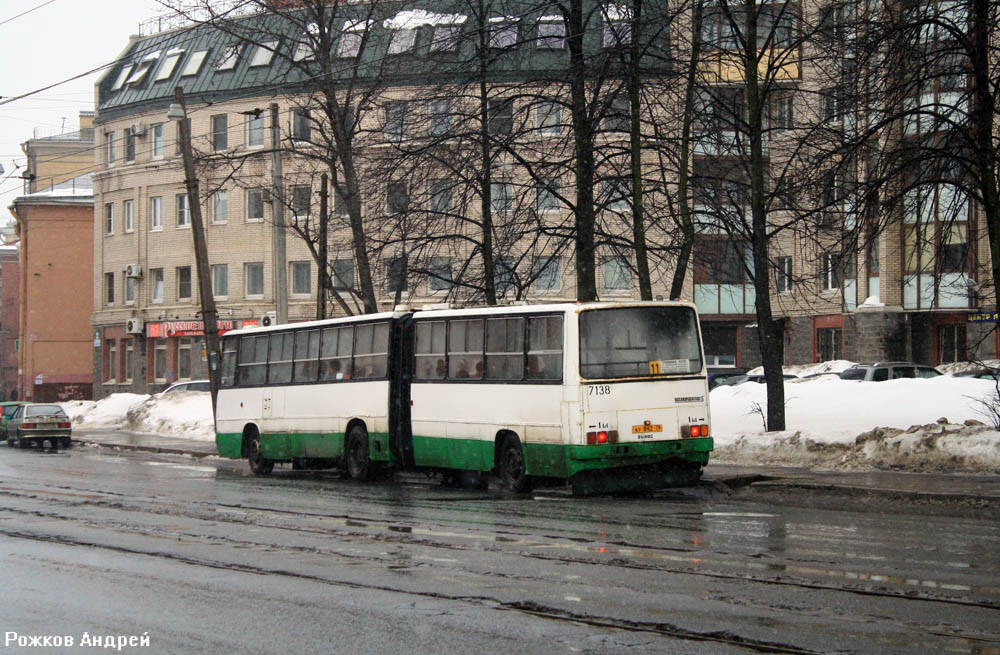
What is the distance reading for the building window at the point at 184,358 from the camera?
200 ft

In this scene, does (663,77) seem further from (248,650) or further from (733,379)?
(733,379)

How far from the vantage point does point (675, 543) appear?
1184cm

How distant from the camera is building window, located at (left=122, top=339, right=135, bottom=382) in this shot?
208 ft

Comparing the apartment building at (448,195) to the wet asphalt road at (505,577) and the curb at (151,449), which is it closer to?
the curb at (151,449)

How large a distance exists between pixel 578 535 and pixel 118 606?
5346mm

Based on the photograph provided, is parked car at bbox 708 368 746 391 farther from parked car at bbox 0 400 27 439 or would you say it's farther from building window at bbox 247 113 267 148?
building window at bbox 247 113 267 148

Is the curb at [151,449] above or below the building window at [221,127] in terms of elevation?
below

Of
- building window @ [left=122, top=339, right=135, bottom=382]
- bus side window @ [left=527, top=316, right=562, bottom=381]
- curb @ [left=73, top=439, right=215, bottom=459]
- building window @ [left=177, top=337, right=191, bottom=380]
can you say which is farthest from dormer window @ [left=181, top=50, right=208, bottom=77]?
bus side window @ [left=527, top=316, right=562, bottom=381]

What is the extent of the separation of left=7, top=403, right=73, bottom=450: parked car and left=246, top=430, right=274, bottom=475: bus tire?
15.1 meters

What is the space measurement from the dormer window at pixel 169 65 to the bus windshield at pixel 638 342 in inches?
1889

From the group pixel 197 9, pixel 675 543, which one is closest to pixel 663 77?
pixel 197 9

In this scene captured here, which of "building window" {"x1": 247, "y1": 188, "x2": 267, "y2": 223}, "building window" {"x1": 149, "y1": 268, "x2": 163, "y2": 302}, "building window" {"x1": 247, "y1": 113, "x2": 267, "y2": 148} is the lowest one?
"building window" {"x1": 149, "y1": 268, "x2": 163, "y2": 302}

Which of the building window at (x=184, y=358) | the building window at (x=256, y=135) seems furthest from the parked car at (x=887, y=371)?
the building window at (x=184, y=358)

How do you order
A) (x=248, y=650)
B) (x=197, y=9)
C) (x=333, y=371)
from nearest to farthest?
→ (x=248, y=650) → (x=333, y=371) → (x=197, y=9)
